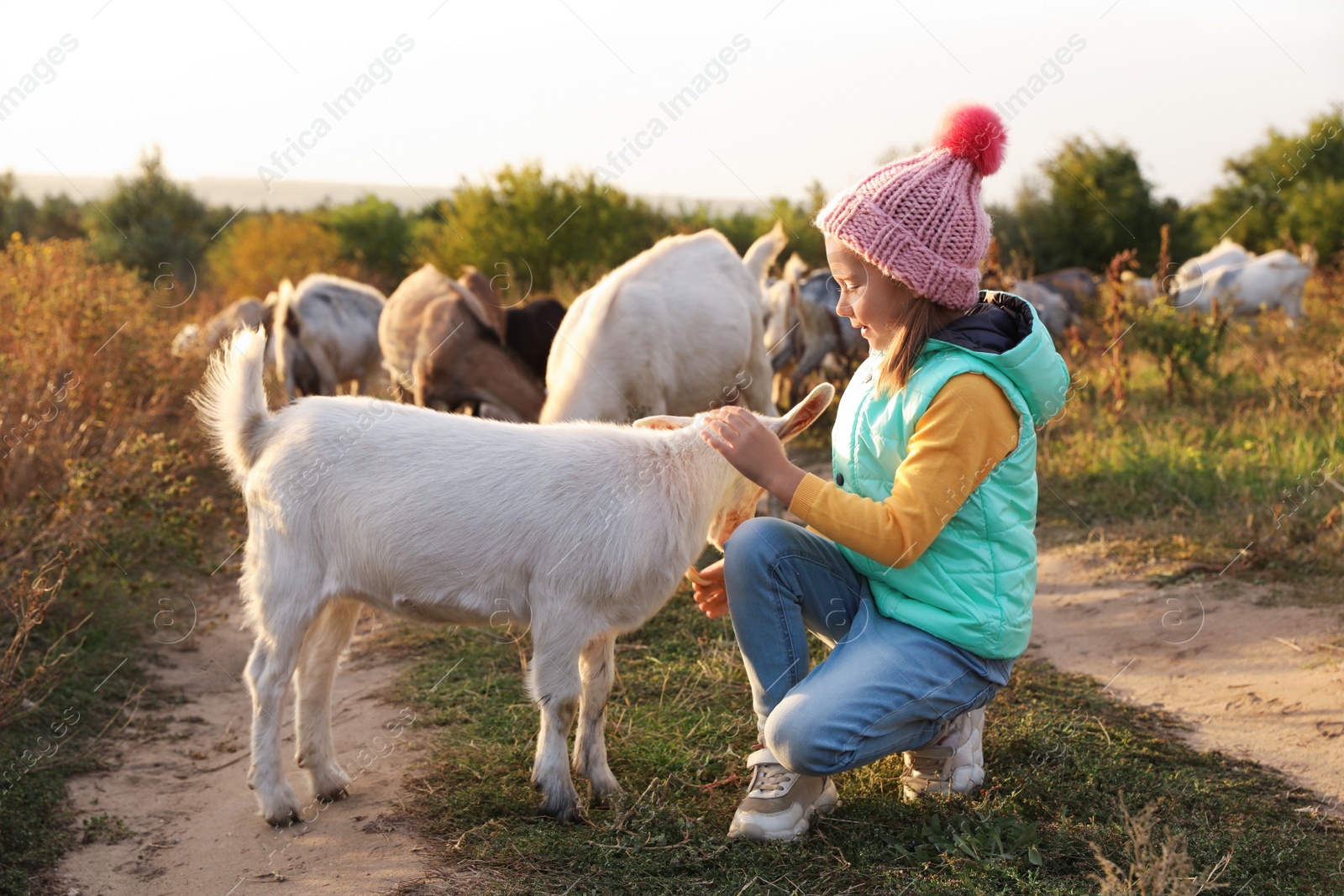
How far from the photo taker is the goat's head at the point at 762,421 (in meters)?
3.02

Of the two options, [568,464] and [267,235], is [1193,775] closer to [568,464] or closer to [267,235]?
[568,464]

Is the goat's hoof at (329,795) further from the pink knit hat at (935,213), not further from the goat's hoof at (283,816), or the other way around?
the pink knit hat at (935,213)

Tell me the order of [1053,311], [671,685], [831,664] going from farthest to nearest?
1. [1053,311]
2. [671,685]
3. [831,664]

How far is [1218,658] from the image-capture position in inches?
181

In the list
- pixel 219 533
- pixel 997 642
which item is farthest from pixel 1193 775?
pixel 219 533

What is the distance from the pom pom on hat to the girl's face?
0.37 m

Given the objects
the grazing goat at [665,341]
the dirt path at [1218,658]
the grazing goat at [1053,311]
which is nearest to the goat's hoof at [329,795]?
the grazing goat at [665,341]

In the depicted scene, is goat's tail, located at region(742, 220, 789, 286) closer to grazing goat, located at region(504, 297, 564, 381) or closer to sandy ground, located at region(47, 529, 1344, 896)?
grazing goat, located at region(504, 297, 564, 381)

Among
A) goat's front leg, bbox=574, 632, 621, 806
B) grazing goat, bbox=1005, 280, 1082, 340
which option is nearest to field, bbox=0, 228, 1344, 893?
goat's front leg, bbox=574, 632, 621, 806

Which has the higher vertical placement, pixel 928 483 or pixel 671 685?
pixel 928 483

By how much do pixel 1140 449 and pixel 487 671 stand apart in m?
5.00

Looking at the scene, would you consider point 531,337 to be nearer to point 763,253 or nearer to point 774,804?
point 763,253

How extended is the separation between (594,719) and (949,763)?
3.64 feet

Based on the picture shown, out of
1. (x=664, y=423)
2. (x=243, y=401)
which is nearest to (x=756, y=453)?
(x=664, y=423)
